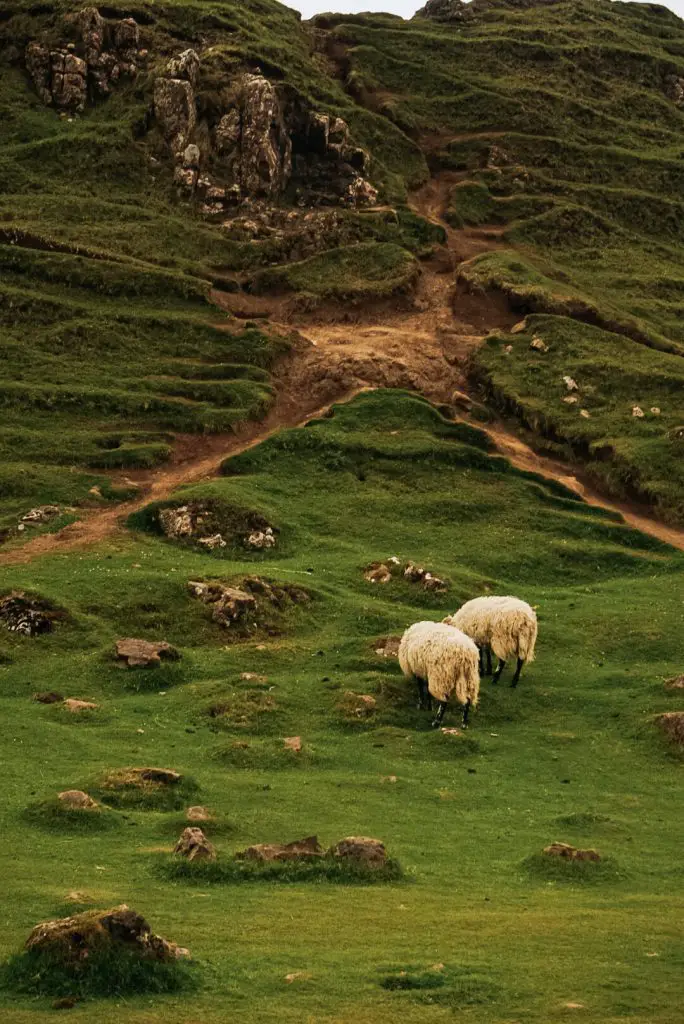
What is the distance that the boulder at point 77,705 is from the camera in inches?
1391

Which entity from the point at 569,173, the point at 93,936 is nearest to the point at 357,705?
the point at 93,936

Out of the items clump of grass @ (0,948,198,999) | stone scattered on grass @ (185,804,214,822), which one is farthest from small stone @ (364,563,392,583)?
clump of grass @ (0,948,198,999)

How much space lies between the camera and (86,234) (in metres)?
79.8

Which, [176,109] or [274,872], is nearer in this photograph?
[274,872]

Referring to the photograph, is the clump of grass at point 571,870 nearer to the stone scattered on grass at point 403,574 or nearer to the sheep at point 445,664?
the sheep at point 445,664

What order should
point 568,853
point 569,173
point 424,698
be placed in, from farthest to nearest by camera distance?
point 569,173, point 424,698, point 568,853

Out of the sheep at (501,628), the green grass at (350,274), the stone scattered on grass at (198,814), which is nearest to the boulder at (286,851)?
the stone scattered on grass at (198,814)

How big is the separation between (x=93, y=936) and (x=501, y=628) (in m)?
25.2

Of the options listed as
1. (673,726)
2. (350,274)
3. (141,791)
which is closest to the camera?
(141,791)

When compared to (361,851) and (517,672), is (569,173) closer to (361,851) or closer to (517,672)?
(517,672)

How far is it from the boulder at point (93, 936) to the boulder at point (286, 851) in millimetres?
6411

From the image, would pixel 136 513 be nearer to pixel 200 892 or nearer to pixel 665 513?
pixel 665 513

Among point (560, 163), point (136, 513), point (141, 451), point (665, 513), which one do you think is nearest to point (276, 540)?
point (136, 513)

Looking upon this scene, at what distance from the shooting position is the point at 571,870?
928 inches
